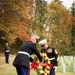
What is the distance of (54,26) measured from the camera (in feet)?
200

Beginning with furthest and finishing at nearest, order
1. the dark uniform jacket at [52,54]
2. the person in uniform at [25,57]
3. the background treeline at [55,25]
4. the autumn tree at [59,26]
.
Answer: the autumn tree at [59,26]
the background treeline at [55,25]
the dark uniform jacket at [52,54]
the person in uniform at [25,57]

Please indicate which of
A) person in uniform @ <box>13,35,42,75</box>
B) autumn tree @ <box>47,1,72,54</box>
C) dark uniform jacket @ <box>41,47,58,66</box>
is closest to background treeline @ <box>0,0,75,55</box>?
autumn tree @ <box>47,1,72,54</box>

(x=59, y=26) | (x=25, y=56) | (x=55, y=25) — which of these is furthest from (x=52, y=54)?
(x=59, y=26)

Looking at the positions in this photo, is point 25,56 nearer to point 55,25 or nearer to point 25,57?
point 25,57

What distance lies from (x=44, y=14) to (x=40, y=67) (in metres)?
52.7

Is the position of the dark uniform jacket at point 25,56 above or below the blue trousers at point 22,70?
above

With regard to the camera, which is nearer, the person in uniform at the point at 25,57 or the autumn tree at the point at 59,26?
the person in uniform at the point at 25,57

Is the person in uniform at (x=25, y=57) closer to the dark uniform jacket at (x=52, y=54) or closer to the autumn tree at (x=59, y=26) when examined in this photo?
the dark uniform jacket at (x=52, y=54)

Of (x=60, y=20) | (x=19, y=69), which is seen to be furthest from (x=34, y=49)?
(x=60, y=20)

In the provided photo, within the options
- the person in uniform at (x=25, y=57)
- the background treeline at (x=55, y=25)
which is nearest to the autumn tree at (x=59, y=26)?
the background treeline at (x=55, y=25)

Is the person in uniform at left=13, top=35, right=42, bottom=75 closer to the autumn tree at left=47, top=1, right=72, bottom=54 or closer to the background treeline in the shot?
the background treeline

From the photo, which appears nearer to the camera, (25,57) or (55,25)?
(25,57)

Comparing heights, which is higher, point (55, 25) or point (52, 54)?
point (55, 25)

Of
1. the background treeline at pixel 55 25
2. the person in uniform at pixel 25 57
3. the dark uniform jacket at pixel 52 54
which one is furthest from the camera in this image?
the background treeline at pixel 55 25
